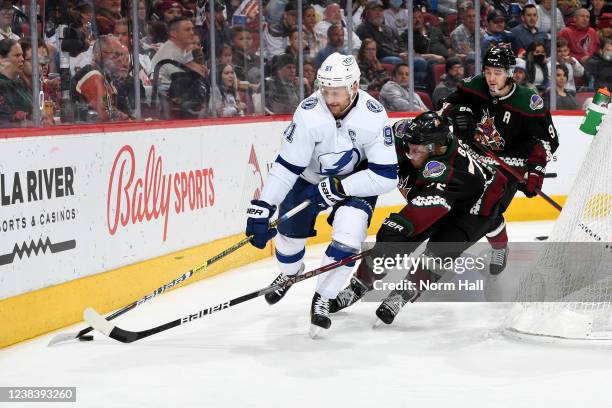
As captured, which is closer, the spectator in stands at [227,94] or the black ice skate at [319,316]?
the black ice skate at [319,316]

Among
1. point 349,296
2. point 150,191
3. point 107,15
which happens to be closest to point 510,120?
point 349,296

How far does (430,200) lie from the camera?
180 inches

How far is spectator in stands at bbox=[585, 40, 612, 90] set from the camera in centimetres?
928

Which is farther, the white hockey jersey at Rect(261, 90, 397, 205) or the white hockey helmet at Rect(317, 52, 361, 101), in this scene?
the white hockey jersey at Rect(261, 90, 397, 205)

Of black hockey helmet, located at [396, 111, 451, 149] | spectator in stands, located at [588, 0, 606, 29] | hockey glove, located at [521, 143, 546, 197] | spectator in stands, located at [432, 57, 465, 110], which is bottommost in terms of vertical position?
hockey glove, located at [521, 143, 546, 197]

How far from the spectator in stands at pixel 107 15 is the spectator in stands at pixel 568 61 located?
4.47m

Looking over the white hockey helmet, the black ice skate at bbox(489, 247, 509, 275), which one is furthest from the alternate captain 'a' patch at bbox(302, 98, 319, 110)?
the black ice skate at bbox(489, 247, 509, 275)

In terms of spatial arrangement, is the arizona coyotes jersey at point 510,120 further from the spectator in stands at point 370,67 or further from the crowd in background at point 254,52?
the spectator in stands at point 370,67

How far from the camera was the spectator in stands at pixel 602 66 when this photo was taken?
928 centimetres

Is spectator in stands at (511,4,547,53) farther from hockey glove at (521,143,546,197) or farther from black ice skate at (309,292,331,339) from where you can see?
black ice skate at (309,292,331,339)

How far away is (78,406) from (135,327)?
Result: 4.66 ft

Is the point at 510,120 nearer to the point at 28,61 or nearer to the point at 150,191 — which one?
the point at 150,191

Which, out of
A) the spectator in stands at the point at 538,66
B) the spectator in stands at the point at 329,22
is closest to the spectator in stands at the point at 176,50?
the spectator in stands at the point at 329,22

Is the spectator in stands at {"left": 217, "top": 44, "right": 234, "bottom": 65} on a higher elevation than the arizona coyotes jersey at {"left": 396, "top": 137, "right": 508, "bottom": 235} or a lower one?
higher
